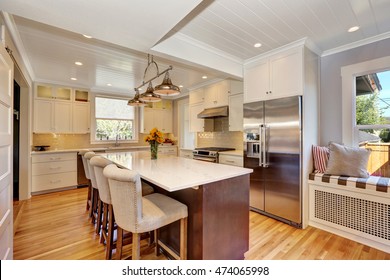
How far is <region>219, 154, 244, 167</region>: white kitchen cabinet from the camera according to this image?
340 centimetres

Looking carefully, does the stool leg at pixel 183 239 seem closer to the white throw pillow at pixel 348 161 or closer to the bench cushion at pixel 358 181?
the bench cushion at pixel 358 181

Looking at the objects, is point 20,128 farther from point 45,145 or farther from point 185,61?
point 185,61

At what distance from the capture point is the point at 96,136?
201 inches

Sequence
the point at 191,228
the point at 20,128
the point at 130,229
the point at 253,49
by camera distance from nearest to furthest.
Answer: the point at 130,229, the point at 191,228, the point at 253,49, the point at 20,128

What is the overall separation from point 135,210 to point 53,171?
3805 millimetres

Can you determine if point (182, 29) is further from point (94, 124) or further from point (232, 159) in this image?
point (94, 124)

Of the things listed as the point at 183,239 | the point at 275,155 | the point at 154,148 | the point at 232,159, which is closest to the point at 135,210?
the point at 183,239

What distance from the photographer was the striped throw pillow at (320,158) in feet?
8.80

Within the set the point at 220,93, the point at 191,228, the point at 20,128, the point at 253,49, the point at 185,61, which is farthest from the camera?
the point at 220,93

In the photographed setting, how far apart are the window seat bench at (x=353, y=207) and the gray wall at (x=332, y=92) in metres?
0.74

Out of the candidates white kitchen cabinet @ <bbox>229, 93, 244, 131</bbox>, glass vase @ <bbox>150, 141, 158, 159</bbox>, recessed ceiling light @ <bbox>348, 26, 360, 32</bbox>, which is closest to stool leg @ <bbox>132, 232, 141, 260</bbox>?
glass vase @ <bbox>150, 141, 158, 159</bbox>

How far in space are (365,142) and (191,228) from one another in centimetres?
266

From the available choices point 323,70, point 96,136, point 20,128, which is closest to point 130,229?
point 323,70

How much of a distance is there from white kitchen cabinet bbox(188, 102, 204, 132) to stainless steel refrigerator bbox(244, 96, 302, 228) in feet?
5.48
